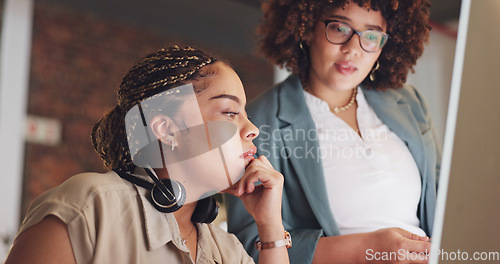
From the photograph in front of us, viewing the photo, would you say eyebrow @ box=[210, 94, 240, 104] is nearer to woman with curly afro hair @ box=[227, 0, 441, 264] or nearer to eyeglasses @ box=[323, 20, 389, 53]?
woman with curly afro hair @ box=[227, 0, 441, 264]

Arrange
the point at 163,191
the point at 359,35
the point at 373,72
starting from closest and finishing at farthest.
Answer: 1. the point at 163,191
2. the point at 359,35
3. the point at 373,72

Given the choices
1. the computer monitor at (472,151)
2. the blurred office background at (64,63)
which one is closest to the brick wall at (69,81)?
the blurred office background at (64,63)

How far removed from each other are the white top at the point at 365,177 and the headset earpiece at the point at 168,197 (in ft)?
1.10

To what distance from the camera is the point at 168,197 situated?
2.77 ft

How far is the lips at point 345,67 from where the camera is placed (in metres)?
1.02

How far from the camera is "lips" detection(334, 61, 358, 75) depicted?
1.02 m

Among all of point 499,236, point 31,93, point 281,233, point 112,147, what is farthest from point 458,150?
point 31,93

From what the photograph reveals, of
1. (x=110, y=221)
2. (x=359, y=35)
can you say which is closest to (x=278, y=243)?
(x=110, y=221)

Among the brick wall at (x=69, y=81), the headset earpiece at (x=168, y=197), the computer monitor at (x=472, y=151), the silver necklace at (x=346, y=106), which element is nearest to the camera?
the computer monitor at (x=472, y=151)

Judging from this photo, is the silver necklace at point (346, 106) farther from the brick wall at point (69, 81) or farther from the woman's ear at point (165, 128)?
the brick wall at point (69, 81)

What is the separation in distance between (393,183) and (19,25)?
3550mm

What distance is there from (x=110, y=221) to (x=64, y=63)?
4011mm

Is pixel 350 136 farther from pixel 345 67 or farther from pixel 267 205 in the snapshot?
pixel 267 205


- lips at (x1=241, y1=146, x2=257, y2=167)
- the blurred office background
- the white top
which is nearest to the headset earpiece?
lips at (x1=241, y1=146, x2=257, y2=167)
